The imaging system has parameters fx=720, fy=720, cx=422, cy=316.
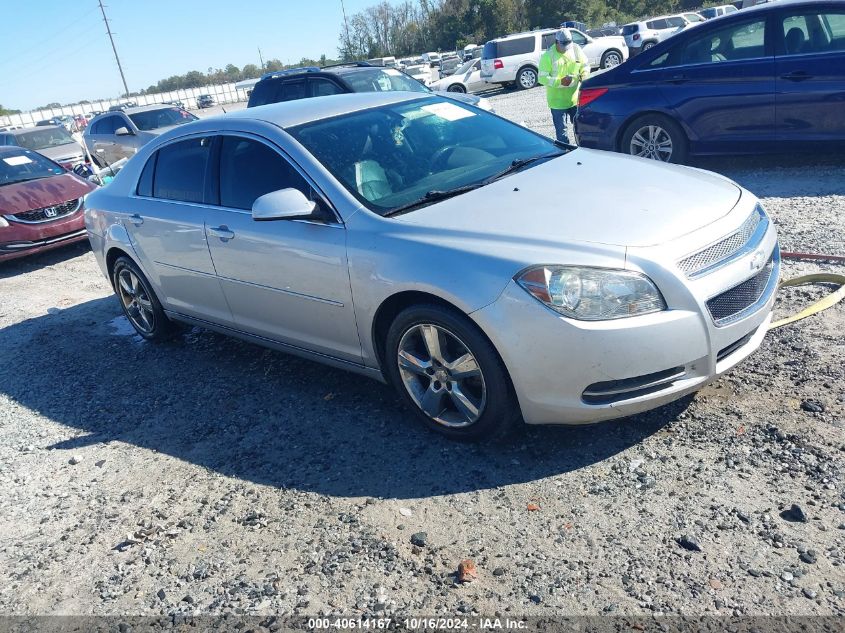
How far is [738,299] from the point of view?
331cm

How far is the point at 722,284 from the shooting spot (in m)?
3.19

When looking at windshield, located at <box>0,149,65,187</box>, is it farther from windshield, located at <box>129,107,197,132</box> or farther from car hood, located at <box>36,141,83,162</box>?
car hood, located at <box>36,141,83,162</box>

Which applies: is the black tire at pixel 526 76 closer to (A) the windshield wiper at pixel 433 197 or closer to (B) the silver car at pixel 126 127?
(B) the silver car at pixel 126 127

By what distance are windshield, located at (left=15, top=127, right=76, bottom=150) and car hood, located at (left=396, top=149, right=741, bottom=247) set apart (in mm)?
16836

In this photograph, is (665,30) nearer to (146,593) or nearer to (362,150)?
(362,150)

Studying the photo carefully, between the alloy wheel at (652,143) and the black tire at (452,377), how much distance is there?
5.37m

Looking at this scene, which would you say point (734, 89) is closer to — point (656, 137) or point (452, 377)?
point (656, 137)

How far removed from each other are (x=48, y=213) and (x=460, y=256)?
26.7 feet

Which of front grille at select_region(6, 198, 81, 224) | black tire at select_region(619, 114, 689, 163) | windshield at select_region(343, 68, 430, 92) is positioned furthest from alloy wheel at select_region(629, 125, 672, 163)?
front grille at select_region(6, 198, 81, 224)

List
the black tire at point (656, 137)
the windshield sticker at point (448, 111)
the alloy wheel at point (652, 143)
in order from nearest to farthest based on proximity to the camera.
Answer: the windshield sticker at point (448, 111) → the black tire at point (656, 137) → the alloy wheel at point (652, 143)

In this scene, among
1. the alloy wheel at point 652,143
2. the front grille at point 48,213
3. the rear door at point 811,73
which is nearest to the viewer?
the rear door at point 811,73

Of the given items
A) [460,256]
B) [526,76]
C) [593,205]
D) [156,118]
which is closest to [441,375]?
[460,256]

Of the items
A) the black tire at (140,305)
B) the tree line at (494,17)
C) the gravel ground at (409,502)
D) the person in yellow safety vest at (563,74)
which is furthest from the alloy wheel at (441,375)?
the tree line at (494,17)

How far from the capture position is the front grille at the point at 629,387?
3.17 m
